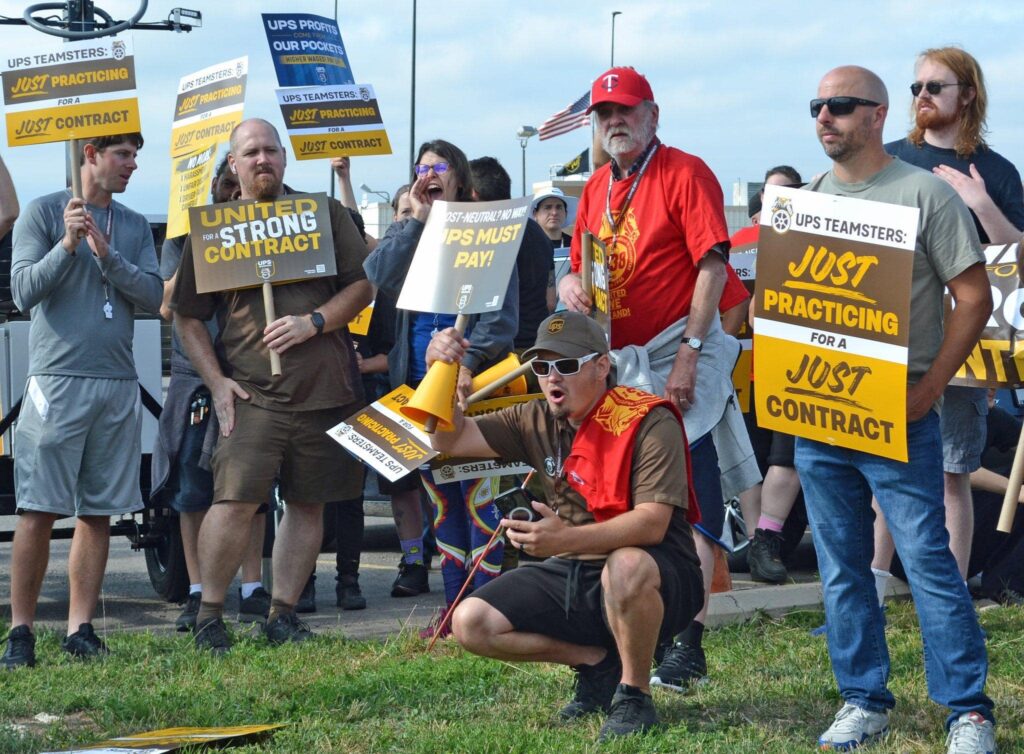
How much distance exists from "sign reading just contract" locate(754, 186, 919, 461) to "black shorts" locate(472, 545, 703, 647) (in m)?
0.62

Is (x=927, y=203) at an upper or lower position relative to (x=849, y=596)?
upper

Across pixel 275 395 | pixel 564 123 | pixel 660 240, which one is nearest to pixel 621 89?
pixel 660 240

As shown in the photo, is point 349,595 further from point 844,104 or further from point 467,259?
point 844,104

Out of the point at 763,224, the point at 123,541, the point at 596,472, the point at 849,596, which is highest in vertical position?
the point at 763,224

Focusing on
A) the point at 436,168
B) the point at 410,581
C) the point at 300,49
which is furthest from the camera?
the point at 300,49

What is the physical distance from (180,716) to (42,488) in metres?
1.64

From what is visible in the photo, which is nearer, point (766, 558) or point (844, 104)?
point (844, 104)

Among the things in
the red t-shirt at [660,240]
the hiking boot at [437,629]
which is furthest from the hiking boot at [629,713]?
the hiking boot at [437,629]

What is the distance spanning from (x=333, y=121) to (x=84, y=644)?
3.81m

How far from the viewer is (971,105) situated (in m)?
6.16

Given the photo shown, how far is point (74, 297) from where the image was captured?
267 inches

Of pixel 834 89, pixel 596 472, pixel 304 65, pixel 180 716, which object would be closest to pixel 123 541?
pixel 304 65

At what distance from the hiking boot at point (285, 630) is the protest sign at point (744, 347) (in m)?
2.97

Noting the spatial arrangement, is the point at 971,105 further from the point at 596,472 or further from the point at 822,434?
A: the point at 596,472
